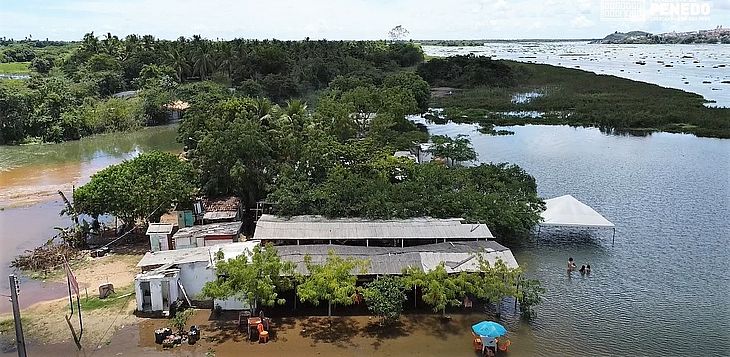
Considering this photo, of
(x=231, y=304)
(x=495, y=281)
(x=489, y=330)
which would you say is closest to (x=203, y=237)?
(x=231, y=304)

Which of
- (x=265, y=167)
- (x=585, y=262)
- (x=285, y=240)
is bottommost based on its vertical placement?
(x=585, y=262)

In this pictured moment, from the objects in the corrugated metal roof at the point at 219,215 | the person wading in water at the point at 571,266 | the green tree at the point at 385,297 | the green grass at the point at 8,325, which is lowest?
the green grass at the point at 8,325

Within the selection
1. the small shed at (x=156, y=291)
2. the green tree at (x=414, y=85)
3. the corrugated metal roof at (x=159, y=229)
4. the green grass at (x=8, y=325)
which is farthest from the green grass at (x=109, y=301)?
the green tree at (x=414, y=85)

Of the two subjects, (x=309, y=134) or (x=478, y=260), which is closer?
(x=478, y=260)

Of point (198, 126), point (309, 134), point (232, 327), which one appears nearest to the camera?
point (232, 327)

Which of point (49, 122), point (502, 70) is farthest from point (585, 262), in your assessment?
point (502, 70)

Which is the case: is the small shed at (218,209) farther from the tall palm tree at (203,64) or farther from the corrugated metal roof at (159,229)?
the tall palm tree at (203,64)

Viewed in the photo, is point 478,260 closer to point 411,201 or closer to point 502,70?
point 411,201

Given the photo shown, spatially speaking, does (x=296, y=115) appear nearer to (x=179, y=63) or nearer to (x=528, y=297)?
(x=528, y=297)
